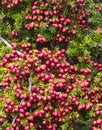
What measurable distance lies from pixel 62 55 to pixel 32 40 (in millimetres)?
835

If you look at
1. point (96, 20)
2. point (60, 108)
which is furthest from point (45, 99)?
point (96, 20)

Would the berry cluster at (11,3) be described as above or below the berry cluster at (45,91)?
above

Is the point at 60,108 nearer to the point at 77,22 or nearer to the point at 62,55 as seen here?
the point at 62,55

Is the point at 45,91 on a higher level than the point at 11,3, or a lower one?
lower

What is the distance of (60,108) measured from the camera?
7.41 m

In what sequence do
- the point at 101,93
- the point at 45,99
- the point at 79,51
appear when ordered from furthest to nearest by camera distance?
the point at 79,51
the point at 101,93
the point at 45,99

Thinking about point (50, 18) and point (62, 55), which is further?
point (50, 18)

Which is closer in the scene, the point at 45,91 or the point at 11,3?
the point at 45,91

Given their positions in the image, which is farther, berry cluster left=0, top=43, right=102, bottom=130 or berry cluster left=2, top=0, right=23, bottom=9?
berry cluster left=2, top=0, right=23, bottom=9

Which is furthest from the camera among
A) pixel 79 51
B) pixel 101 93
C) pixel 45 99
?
pixel 79 51

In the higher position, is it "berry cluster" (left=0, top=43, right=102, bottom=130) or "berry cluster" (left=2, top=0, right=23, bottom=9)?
"berry cluster" (left=2, top=0, right=23, bottom=9)

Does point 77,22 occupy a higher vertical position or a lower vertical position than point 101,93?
higher

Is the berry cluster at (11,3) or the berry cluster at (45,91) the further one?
the berry cluster at (11,3)

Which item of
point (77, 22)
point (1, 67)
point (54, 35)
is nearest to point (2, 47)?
point (1, 67)
